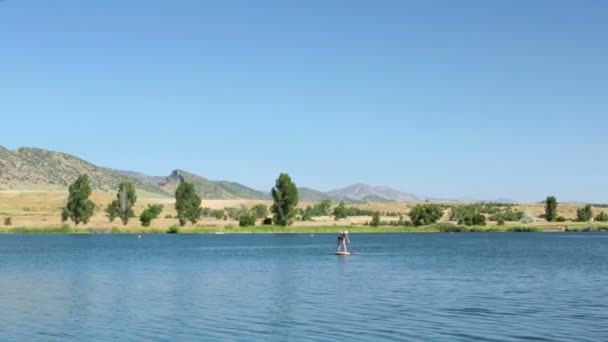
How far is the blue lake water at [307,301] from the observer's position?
116ft

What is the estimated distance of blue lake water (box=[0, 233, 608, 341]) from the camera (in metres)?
35.5

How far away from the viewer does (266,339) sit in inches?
1324

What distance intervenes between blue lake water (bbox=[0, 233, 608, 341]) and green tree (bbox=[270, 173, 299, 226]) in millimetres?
105030

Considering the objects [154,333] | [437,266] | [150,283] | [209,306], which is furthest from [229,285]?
[437,266]

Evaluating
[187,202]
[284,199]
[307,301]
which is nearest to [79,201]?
[187,202]

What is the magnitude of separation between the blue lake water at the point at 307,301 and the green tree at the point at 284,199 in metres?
105

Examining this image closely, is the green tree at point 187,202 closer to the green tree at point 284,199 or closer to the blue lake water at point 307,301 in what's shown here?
the green tree at point 284,199

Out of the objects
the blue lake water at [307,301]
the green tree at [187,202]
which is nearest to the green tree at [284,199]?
the green tree at [187,202]

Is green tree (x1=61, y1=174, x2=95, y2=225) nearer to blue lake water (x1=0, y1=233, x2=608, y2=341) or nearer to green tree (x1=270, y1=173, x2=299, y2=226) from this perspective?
green tree (x1=270, y1=173, x2=299, y2=226)

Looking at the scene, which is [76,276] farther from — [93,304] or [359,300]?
[359,300]

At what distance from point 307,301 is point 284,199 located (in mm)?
142221

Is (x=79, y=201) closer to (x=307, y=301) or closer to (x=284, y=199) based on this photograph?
(x=284, y=199)

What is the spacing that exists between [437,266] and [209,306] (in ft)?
128

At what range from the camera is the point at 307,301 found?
47.4m
